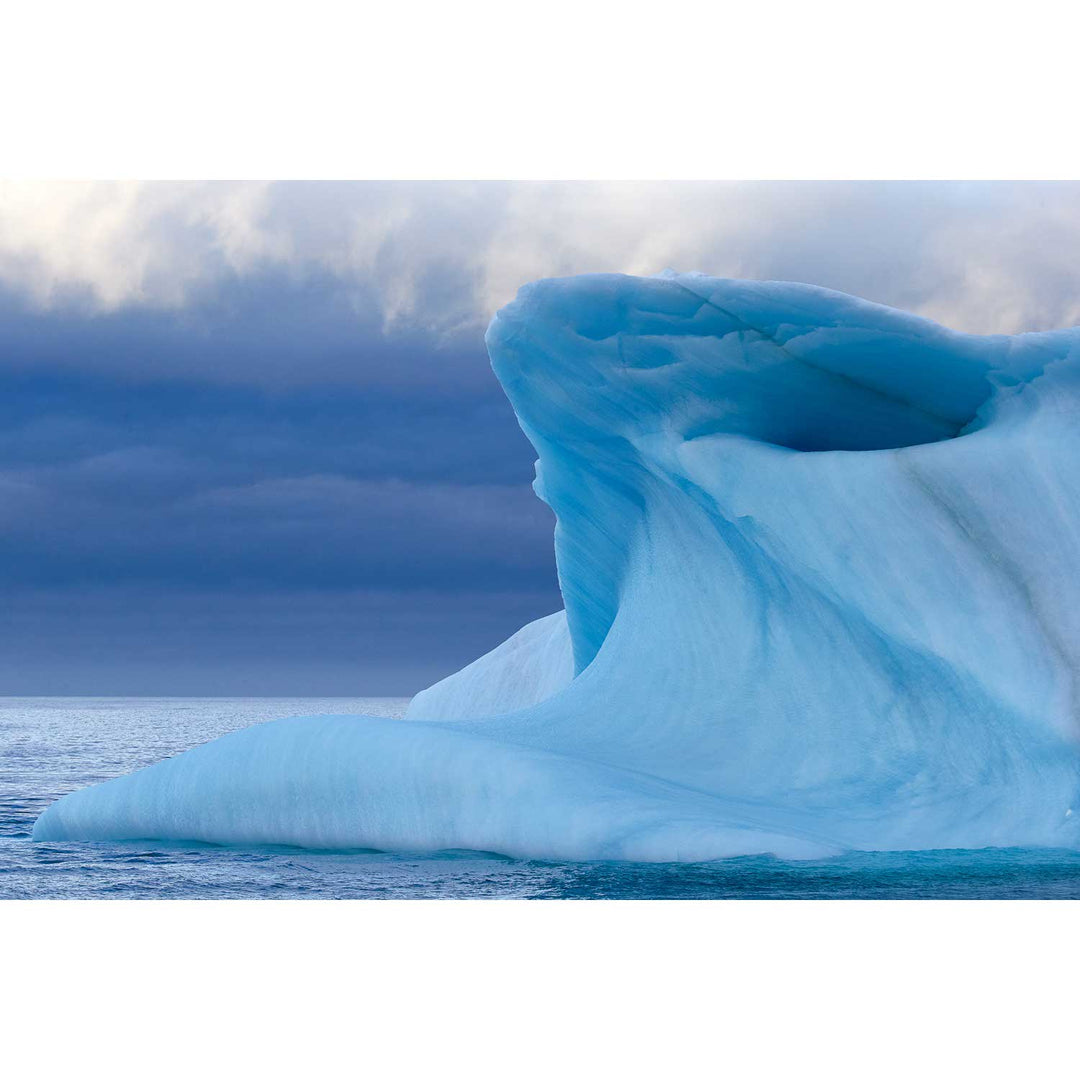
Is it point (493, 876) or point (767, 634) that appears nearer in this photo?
point (493, 876)

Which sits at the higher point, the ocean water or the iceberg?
the iceberg

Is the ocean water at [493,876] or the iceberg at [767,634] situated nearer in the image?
the ocean water at [493,876]

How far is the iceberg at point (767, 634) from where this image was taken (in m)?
8.08

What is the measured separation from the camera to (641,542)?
431 inches

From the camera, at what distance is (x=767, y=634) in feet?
31.6

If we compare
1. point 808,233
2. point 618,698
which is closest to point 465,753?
point 618,698

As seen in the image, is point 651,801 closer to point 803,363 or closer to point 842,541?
point 842,541

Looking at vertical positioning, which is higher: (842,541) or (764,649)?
(842,541)

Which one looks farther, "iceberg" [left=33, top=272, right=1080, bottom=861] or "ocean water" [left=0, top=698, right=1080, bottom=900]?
"iceberg" [left=33, top=272, right=1080, bottom=861]

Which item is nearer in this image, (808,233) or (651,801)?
(651,801)

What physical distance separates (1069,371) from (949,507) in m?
1.35

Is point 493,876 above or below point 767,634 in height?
below

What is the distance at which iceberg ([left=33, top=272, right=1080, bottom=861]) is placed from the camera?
8.08 metres

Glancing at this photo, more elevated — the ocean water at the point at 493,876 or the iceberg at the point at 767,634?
the iceberg at the point at 767,634
